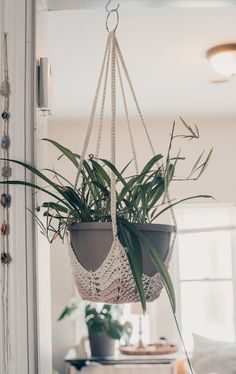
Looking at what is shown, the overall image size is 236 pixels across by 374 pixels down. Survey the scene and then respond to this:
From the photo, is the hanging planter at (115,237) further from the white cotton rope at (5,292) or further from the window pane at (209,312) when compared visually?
the window pane at (209,312)

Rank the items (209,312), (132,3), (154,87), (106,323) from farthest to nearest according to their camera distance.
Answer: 1. (209,312)
2. (106,323)
3. (154,87)
4. (132,3)

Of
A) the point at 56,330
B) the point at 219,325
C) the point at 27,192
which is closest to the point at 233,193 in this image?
the point at 219,325

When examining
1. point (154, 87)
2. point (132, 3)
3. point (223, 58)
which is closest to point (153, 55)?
point (223, 58)

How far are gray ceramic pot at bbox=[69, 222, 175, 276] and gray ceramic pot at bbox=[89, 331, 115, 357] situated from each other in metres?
3.22

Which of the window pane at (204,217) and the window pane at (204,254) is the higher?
the window pane at (204,217)

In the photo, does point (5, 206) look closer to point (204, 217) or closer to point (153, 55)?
point (153, 55)

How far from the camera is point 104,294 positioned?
1172 mm

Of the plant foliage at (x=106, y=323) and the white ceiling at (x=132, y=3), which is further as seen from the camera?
the plant foliage at (x=106, y=323)

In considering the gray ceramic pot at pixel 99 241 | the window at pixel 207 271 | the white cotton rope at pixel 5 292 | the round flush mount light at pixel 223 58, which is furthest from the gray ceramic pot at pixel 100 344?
the gray ceramic pot at pixel 99 241

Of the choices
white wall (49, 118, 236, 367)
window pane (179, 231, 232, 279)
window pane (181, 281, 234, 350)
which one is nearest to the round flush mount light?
white wall (49, 118, 236, 367)

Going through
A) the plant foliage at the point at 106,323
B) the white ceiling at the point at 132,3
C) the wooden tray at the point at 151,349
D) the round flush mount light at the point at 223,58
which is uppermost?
the round flush mount light at the point at 223,58

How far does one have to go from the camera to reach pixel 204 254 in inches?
190

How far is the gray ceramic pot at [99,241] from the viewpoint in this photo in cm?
117

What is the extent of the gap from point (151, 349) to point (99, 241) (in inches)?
132
